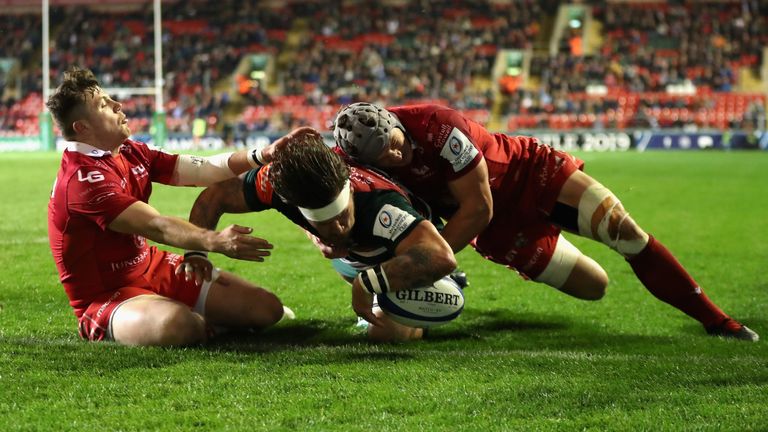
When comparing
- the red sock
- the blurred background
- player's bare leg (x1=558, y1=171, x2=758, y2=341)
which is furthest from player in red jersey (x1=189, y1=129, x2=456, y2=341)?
the blurred background

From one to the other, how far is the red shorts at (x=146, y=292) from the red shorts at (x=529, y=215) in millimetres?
1748

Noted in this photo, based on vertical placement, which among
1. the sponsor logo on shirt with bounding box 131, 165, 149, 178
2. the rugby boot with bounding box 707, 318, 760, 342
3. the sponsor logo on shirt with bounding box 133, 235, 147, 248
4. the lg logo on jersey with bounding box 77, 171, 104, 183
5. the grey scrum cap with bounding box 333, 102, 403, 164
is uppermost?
the grey scrum cap with bounding box 333, 102, 403, 164

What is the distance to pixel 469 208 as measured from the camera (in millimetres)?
4699

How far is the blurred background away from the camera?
32.6m

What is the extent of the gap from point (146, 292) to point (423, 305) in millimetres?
1560

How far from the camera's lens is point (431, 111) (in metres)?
4.94

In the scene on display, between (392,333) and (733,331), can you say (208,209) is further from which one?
(733,331)

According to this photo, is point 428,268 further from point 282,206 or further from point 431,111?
point 431,111

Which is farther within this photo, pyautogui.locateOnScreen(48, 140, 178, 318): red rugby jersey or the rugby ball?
pyautogui.locateOnScreen(48, 140, 178, 318): red rugby jersey

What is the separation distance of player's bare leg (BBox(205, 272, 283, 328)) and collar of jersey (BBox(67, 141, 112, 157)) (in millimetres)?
980

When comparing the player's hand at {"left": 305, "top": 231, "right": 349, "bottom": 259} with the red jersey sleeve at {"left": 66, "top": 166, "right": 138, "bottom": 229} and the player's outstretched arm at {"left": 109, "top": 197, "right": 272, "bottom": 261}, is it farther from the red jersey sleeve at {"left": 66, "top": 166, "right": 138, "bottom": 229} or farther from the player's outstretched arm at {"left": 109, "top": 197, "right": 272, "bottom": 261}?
the red jersey sleeve at {"left": 66, "top": 166, "right": 138, "bottom": 229}

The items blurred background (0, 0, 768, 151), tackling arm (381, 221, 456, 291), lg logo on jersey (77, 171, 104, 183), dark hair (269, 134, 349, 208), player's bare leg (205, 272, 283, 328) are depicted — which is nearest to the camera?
dark hair (269, 134, 349, 208)

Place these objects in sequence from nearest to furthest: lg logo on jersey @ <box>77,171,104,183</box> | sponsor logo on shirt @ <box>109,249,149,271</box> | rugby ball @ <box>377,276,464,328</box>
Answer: rugby ball @ <box>377,276,464,328</box>, lg logo on jersey @ <box>77,171,104,183</box>, sponsor logo on shirt @ <box>109,249,149,271</box>

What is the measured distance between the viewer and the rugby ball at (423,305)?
4.25 metres
